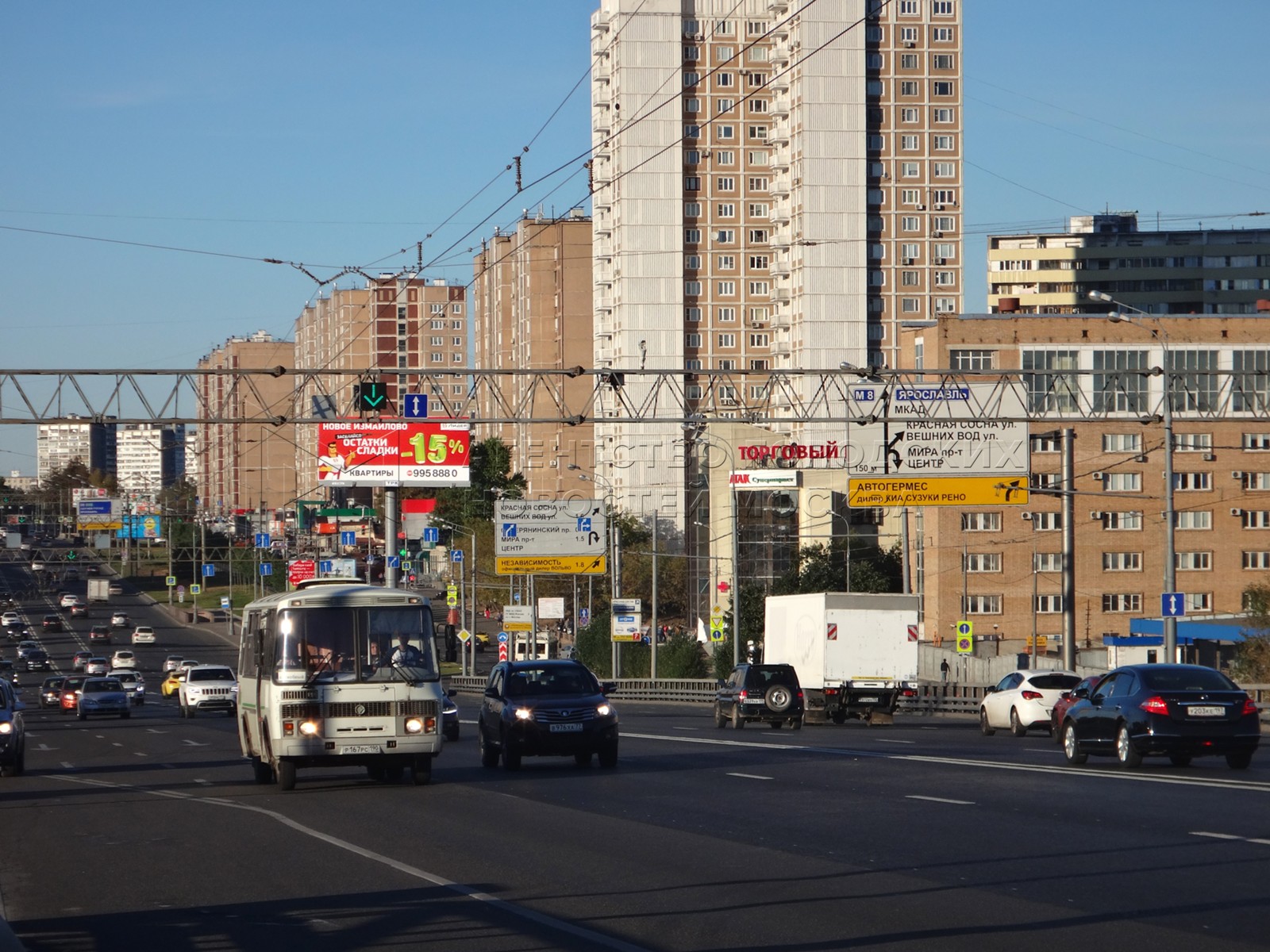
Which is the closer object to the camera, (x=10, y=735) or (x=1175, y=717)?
(x=1175, y=717)

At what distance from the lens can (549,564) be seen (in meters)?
71.5

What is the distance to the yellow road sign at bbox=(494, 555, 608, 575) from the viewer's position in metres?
71.0

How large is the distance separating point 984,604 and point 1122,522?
9049mm

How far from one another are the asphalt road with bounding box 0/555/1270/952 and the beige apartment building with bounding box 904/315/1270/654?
6673 cm

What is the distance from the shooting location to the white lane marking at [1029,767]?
2020cm

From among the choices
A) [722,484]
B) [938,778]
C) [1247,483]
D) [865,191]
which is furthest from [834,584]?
[938,778]

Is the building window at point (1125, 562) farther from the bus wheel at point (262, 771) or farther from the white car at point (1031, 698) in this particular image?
the bus wheel at point (262, 771)

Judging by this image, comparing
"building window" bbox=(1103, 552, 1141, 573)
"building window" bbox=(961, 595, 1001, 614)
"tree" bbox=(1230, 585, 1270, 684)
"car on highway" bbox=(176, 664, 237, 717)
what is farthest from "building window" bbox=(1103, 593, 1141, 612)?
"car on highway" bbox=(176, 664, 237, 717)

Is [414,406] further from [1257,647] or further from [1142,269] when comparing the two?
[1142,269]

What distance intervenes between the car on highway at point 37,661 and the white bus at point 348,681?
83.2m

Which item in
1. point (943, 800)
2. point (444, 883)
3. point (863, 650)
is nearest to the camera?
point (444, 883)

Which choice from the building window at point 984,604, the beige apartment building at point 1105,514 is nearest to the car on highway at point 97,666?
the beige apartment building at point 1105,514

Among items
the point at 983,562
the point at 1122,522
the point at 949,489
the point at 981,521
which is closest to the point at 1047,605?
the point at 983,562

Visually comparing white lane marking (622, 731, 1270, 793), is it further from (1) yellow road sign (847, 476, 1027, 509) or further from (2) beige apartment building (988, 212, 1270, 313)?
(2) beige apartment building (988, 212, 1270, 313)
